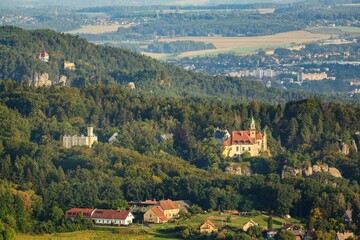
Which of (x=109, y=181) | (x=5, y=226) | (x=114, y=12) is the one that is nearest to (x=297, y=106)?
(x=109, y=181)

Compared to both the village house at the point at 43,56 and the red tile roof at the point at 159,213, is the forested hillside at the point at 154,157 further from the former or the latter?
the village house at the point at 43,56

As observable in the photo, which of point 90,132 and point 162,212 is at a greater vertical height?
point 162,212

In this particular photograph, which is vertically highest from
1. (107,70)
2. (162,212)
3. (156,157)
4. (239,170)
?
(162,212)

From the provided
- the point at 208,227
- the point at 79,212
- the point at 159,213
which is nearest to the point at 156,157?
the point at 159,213

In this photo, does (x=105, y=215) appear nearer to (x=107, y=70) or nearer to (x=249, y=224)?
(x=249, y=224)

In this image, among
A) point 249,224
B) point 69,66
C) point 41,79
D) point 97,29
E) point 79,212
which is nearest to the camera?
point 249,224

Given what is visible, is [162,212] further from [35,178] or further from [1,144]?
[1,144]

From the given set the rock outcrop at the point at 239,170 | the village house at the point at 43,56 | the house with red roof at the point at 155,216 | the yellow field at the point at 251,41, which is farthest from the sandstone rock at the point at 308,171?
the yellow field at the point at 251,41
